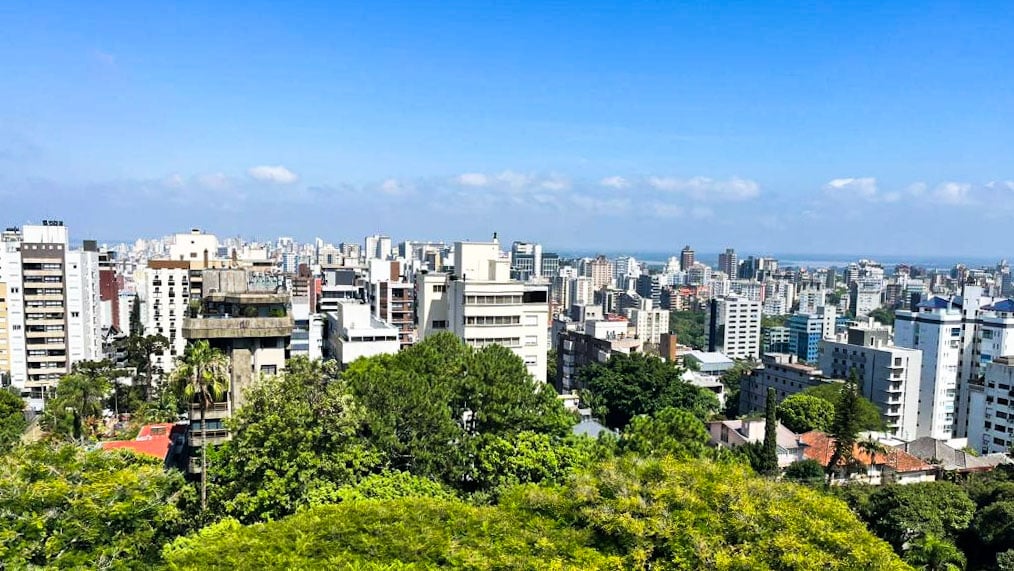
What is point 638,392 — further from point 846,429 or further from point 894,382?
point 894,382

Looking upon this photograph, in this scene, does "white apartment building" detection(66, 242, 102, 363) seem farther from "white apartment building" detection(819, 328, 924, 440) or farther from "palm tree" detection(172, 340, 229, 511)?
"white apartment building" detection(819, 328, 924, 440)

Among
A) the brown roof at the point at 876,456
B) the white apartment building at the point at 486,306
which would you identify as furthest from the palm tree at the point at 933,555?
the white apartment building at the point at 486,306

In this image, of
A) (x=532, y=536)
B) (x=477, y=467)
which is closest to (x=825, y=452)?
(x=477, y=467)

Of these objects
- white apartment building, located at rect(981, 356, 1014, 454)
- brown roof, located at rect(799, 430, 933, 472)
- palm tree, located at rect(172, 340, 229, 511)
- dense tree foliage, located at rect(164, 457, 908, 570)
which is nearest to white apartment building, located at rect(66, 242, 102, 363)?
palm tree, located at rect(172, 340, 229, 511)

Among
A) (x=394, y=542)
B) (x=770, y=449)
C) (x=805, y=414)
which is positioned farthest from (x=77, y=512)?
(x=805, y=414)

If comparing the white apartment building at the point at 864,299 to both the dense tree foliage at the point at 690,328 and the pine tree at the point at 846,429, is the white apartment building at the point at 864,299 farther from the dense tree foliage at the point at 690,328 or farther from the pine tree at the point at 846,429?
the pine tree at the point at 846,429
